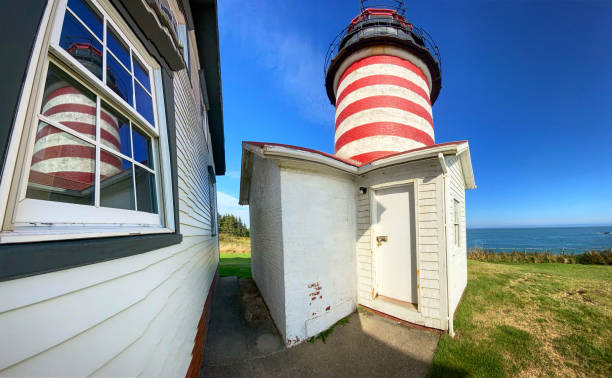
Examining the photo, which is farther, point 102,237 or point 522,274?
point 522,274

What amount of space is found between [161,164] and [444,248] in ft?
16.1

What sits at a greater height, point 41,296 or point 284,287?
point 41,296

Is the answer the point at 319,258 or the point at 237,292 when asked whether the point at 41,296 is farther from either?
the point at 237,292

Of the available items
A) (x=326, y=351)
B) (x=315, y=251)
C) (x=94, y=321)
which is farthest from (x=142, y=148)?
(x=326, y=351)

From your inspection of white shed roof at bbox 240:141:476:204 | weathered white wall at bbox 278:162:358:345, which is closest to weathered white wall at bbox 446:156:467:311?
white shed roof at bbox 240:141:476:204

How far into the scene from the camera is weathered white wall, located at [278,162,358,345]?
411 centimetres

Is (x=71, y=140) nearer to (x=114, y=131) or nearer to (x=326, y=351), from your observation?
(x=114, y=131)

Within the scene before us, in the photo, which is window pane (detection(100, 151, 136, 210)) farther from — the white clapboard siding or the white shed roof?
the white shed roof

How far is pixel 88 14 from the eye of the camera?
1412 mm

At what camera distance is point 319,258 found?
4.50 metres

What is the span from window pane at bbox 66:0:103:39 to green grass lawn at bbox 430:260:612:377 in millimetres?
5483

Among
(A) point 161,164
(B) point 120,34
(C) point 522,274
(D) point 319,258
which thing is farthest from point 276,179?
(C) point 522,274

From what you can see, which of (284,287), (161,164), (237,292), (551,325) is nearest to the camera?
(161,164)

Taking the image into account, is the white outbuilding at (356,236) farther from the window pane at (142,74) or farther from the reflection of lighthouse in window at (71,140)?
the reflection of lighthouse in window at (71,140)
